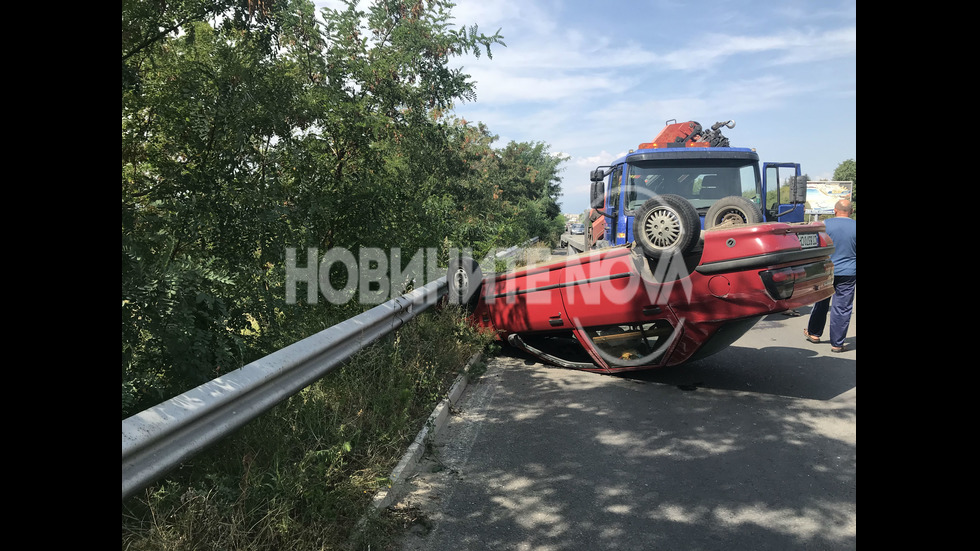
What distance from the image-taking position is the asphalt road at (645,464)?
10.2 feet

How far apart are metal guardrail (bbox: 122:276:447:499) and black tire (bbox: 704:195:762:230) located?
542 centimetres

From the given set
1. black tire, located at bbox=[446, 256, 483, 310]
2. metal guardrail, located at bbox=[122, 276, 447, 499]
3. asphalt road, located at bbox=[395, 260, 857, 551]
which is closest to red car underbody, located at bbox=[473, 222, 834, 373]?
asphalt road, located at bbox=[395, 260, 857, 551]

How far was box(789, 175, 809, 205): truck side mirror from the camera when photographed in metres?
9.75

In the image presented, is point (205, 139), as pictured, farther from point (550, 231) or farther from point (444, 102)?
point (550, 231)

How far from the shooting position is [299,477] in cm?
299

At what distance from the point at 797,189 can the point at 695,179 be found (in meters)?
1.79

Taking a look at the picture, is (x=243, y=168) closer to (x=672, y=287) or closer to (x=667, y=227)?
(x=667, y=227)

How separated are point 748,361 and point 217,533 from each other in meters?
6.22

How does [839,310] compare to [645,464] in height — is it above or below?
above

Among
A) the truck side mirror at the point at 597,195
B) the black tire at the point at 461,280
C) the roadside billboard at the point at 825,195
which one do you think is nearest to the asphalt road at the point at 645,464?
the black tire at the point at 461,280

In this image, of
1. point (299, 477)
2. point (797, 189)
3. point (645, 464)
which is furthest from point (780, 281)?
point (797, 189)

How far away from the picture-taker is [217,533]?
2.48 m
